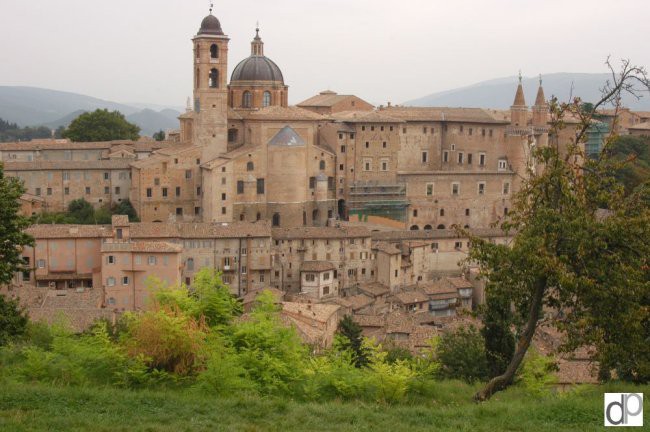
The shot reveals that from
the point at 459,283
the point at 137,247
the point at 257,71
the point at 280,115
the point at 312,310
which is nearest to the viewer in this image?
the point at 312,310

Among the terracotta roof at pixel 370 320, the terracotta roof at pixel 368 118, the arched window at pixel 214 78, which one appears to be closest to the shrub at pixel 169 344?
the terracotta roof at pixel 370 320

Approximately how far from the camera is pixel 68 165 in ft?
154

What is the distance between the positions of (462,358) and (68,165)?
30.8 meters

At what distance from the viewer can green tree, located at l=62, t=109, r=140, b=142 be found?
63594 millimetres

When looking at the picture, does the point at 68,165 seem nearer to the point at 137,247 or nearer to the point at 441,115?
the point at 137,247

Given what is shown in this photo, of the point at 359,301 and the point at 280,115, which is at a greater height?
the point at 280,115

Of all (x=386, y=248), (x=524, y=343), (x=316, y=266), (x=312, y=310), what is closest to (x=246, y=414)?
(x=524, y=343)

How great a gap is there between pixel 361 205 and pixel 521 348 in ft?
114

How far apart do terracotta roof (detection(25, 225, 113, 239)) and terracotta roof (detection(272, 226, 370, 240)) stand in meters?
7.92

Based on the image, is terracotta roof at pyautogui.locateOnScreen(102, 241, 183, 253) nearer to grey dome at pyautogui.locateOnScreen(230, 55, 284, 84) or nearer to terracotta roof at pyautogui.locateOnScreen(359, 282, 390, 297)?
terracotta roof at pyautogui.locateOnScreen(359, 282, 390, 297)

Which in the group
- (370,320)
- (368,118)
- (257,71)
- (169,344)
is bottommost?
(370,320)

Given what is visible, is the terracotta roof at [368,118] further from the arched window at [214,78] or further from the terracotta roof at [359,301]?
the terracotta roof at [359,301]

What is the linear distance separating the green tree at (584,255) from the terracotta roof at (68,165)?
36892 mm

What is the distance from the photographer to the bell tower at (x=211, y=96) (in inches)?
1794
